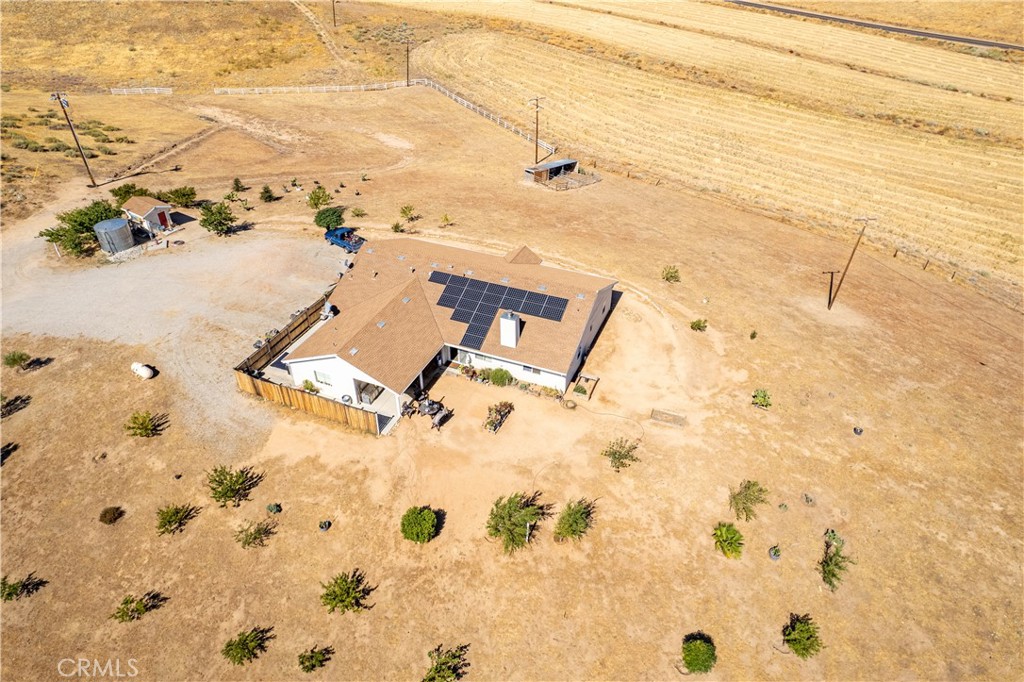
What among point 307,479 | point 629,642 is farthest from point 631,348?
point 307,479

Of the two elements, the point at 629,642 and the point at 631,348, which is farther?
the point at 631,348

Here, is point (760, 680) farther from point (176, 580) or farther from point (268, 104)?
point (268, 104)

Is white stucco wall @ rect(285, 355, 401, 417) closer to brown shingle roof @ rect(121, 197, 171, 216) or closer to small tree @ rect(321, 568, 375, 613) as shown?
small tree @ rect(321, 568, 375, 613)

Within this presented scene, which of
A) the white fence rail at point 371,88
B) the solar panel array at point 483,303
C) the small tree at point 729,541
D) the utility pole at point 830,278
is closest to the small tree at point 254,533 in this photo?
the solar panel array at point 483,303

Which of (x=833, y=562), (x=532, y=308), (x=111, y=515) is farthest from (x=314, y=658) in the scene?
(x=833, y=562)

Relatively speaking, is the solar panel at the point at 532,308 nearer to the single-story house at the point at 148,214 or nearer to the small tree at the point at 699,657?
the small tree at the point at 699,657

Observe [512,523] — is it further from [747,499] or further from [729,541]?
[747,499]

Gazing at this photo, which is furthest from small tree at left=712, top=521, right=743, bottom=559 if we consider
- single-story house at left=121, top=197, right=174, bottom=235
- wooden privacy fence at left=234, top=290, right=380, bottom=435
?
single-story house at left=121, top=197, right=174, bottom=235

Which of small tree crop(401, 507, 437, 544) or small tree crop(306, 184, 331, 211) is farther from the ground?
small tree crop(306, 184, 331, 211)
